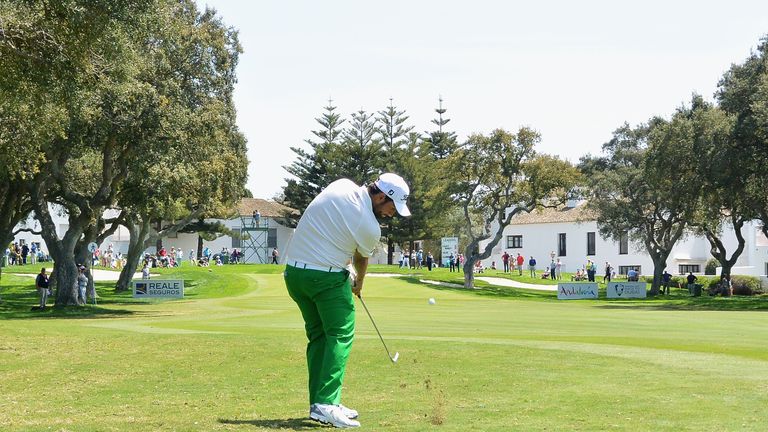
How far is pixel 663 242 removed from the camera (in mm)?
83812

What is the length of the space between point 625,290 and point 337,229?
203 feet

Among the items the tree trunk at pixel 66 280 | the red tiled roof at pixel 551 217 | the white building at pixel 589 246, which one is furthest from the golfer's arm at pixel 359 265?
the red tiled roof at pixel 551 217

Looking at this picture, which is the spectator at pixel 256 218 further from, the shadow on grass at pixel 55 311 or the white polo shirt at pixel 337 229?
the white polo shirt at pixel 337 229

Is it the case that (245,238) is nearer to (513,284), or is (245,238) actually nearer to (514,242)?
(514,242)

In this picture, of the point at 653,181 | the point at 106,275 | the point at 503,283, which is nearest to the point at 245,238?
the point at 106,275

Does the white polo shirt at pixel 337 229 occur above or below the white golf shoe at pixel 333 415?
above

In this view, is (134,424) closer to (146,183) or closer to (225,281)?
(146,183)

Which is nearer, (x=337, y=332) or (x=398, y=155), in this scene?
(x=337, y=332)

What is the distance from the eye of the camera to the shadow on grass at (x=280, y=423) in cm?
922

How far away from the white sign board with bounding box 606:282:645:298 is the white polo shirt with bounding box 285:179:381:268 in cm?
5995

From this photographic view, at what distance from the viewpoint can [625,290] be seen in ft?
225

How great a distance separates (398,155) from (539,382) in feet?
319

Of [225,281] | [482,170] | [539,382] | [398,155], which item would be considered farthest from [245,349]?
[398,155]

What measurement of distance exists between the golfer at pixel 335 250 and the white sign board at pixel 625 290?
59.9 m
